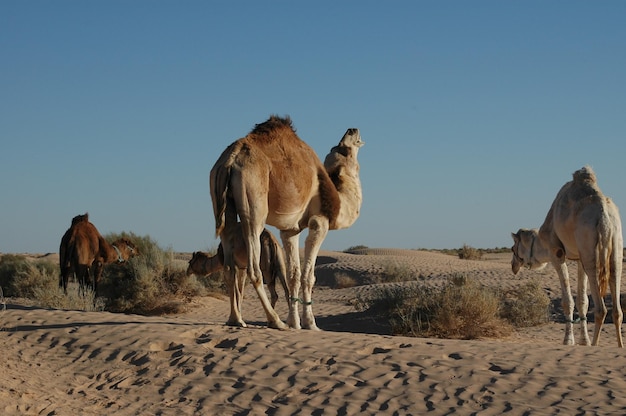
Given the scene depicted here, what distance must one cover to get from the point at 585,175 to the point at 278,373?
→ 6244mm

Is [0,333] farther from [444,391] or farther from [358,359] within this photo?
[444,391]

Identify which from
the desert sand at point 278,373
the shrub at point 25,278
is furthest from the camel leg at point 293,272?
the shrub at point 25,278

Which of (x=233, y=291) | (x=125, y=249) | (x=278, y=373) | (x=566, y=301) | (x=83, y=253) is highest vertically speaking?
(x=125, y=249)

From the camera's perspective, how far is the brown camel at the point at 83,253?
57.8 ft

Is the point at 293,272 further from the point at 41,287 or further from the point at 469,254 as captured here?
the point at 469,254

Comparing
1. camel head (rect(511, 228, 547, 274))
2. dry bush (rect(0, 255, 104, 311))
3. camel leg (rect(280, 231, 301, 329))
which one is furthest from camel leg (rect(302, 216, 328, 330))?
dry bush (rect(0, 255, 104, 311))

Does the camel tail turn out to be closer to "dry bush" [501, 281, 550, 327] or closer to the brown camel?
the brown camel

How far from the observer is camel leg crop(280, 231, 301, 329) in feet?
35.9

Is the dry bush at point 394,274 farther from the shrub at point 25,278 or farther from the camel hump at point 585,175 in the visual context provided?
the camel hump at point 585,175

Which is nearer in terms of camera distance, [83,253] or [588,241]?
[588,241]

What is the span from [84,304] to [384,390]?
10.1 m

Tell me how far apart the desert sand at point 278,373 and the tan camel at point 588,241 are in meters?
2.31

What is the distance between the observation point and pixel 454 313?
14.2 meters

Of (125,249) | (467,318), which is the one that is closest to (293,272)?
(467,318)
